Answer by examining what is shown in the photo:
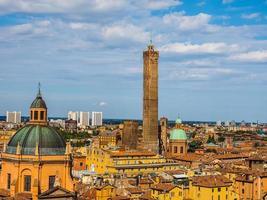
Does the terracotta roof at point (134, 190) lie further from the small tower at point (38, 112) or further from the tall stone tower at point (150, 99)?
the tall stone tower at point (150, 99)

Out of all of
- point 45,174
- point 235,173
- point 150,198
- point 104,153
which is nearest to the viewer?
point 45,174

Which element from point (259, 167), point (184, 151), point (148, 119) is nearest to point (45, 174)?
point (259, 167)

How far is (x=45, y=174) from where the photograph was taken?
3803cm

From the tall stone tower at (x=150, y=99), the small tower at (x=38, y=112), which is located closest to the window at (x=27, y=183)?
the small tower at (x=38, y=112)

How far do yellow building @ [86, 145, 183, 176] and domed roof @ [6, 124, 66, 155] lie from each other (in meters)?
42.1

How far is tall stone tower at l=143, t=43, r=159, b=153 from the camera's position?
122m

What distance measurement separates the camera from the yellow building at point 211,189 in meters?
59.4

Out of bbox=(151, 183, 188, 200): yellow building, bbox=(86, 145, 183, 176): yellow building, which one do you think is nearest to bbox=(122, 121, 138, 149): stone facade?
bbox=(86, 145, 183, 176): yellow building

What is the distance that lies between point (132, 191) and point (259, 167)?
25812 mm

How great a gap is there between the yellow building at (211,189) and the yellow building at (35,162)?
24205mm

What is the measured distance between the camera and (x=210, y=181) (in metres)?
60.8

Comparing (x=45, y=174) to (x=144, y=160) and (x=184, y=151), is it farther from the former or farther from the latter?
(x=184, y=151)

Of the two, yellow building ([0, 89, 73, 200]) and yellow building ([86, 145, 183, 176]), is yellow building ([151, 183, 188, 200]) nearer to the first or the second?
yellow building ([86, 145, 183, 176])

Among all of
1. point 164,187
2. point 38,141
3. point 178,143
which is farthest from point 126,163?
point 38,141
